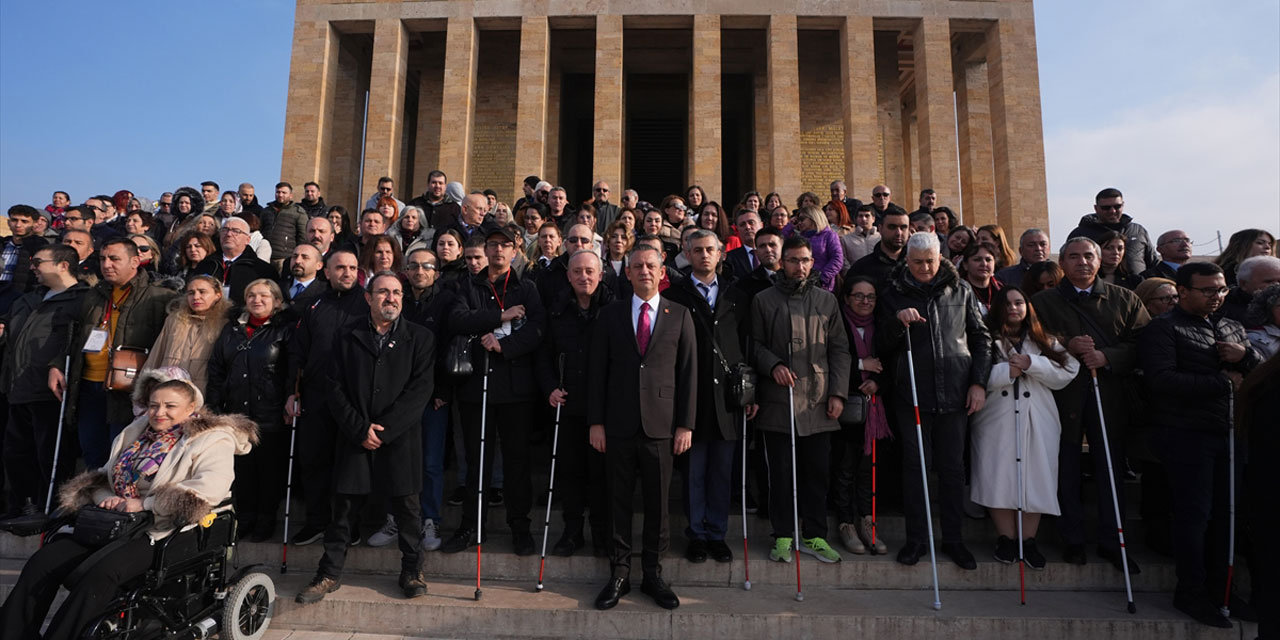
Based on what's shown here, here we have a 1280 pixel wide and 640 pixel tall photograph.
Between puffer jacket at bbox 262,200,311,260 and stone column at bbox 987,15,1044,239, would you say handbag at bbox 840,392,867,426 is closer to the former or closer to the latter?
puffer jacket at bbox 262,200,311,260

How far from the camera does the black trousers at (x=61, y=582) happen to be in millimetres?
3254

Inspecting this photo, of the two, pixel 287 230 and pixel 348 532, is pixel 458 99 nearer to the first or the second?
pixel 287 230

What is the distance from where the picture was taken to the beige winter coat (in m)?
4.93

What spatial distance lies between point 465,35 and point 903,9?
1171cm

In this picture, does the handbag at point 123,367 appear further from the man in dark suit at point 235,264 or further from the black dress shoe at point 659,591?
the black dress shoe at point 659,591

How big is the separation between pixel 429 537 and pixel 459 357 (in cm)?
135

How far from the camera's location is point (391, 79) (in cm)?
1769

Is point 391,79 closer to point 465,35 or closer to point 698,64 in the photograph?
point 465,35

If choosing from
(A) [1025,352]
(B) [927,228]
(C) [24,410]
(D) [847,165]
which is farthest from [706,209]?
(D) [847,165]

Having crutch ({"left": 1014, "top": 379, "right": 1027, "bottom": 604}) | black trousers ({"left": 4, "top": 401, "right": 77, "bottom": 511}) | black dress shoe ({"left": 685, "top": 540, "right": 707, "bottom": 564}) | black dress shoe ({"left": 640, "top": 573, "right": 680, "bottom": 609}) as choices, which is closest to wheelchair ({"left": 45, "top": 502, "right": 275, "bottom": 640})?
→ black dress shoe ({"left": 640, "top": 573, "right": 680, "bottom": 609})

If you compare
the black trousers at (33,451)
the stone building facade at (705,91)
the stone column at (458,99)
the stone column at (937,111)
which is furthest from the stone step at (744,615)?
the stone column at (458,99)

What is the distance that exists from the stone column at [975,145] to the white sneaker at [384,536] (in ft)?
53.5

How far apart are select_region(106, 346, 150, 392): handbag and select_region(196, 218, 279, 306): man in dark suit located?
972mm

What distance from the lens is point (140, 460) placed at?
3816 millimetres
